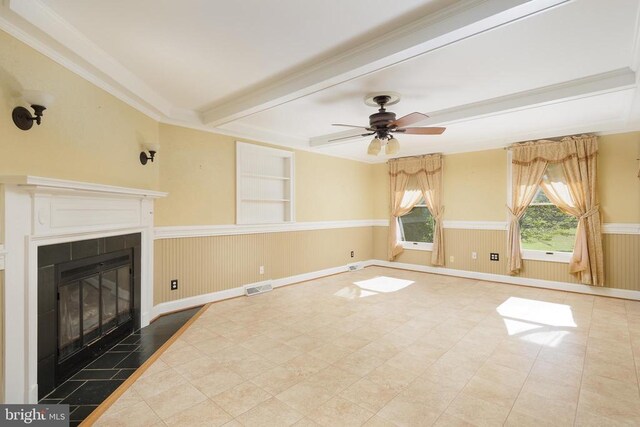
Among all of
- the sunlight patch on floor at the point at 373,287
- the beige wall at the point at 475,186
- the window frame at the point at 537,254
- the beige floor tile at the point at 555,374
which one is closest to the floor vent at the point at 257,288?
the sunlight patch on floor at the point at 373,287

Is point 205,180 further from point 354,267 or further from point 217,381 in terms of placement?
point 354,267

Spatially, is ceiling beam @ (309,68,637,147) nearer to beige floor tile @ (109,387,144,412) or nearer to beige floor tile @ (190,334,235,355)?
beige floor tile @ (190,334,235,355)

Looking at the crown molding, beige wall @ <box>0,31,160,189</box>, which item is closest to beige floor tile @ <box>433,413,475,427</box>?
the crown molding

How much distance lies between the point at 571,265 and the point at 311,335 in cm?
435

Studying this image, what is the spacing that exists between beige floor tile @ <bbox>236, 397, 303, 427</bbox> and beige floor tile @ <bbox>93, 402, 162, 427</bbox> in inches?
22.0

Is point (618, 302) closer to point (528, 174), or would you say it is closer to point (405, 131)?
point (528, 174)

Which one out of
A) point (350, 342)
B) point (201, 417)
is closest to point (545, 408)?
point (350, 342)

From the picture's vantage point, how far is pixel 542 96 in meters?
3.31

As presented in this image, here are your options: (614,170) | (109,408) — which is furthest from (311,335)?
(614,170)

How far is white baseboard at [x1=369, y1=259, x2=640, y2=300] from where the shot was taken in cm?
456

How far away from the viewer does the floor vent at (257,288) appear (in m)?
4.76

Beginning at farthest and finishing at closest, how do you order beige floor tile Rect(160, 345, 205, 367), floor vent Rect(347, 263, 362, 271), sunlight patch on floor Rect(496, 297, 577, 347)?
floor vent Rect(347, 263, 362, 271) < sunlight patch on floor Rect(496, 297, 577, 347) < beige floor tile Rect(160, 345, 205, 367)

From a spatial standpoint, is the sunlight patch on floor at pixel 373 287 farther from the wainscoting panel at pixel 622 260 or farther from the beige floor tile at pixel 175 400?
the wainscoting panel at pixel 622 260

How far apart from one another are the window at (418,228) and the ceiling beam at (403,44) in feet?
14.3
